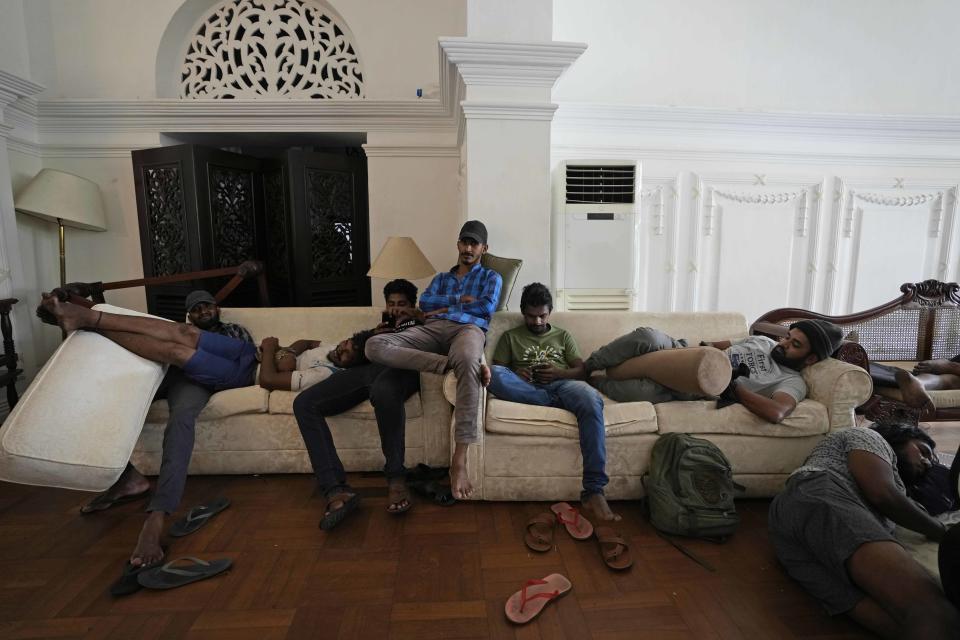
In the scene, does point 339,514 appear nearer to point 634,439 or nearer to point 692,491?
point 634,439

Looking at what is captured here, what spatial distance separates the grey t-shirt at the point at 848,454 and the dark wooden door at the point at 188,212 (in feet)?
13.8

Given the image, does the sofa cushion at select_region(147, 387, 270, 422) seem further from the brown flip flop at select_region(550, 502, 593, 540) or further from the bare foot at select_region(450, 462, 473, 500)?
the brown flip flop at select_region(550, 502, 593, 540)

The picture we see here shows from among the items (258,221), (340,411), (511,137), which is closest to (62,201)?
(258,221)

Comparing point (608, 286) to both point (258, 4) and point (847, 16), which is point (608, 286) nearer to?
point (847, 16)

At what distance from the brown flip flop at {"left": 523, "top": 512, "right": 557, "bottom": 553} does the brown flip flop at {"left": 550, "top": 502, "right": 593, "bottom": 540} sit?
1.7 inches

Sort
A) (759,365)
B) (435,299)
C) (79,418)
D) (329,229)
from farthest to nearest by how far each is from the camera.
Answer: (329,229)
(435,299)
(759,365)
(79,418)

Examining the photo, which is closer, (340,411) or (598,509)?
(598,509)

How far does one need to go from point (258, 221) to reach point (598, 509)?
3771 millimetres

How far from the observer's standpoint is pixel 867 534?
1.39 m

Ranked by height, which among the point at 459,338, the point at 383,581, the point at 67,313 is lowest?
the point at 383,581

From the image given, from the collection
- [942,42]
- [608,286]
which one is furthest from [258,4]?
[942,42]

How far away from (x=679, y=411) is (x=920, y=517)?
89 cm

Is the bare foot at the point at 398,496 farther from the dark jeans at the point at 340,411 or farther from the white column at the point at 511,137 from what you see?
the white column at the point at 511,137

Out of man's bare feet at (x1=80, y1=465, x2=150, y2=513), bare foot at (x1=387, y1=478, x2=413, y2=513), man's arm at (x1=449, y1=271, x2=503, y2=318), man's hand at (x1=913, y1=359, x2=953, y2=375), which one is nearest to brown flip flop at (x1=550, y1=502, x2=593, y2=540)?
bare foot at (x1=387, y1=478, x2=413, y2=513)
